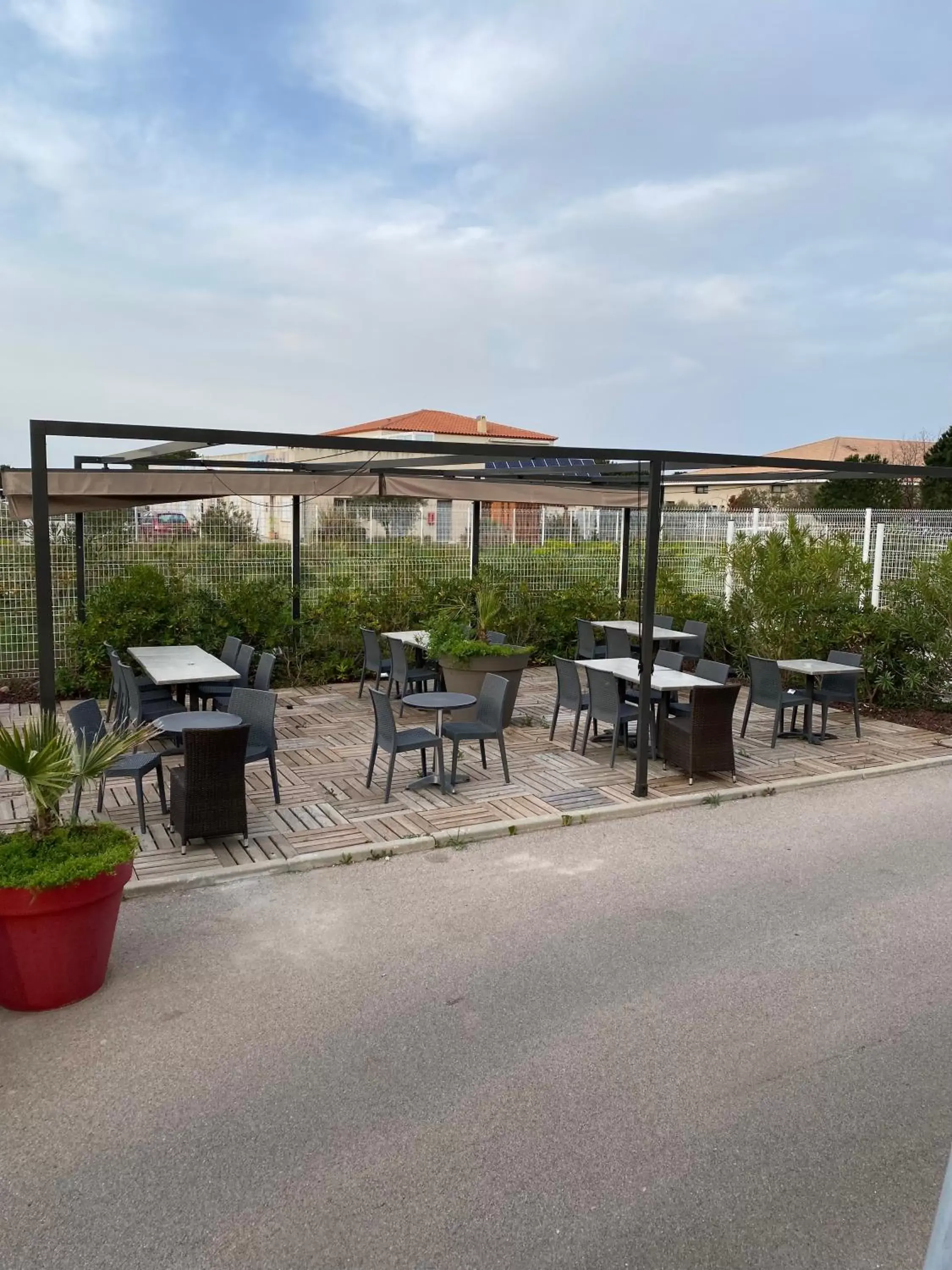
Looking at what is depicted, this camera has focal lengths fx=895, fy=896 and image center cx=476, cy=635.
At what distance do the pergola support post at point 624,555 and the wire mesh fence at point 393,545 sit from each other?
68 mm

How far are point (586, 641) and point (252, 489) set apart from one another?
401 centimetres

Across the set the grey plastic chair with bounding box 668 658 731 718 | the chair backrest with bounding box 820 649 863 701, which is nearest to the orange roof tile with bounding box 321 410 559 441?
the grey plastic chair with bounding box 668 658 731 718

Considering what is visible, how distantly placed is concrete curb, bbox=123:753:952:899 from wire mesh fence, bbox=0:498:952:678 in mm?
3885

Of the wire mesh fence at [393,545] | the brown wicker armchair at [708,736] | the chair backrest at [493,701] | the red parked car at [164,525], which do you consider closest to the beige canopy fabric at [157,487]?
the red parked car at [164,525]

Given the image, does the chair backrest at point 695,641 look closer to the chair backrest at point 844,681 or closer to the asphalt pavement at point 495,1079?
the chair backrest at point 844,681

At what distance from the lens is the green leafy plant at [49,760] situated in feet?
11.5

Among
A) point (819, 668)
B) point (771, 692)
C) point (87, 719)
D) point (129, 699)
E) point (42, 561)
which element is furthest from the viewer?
point (819, 668)

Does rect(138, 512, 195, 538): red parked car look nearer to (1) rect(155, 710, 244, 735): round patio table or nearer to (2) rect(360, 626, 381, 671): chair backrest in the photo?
(2) rect(360, 626, 381, 671): chair backrest

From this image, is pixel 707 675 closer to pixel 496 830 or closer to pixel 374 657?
pixel 496 830

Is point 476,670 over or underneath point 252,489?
underneath

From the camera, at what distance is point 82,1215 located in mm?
2436

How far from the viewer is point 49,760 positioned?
352 centimetres

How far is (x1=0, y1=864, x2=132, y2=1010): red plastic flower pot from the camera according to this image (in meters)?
3.40

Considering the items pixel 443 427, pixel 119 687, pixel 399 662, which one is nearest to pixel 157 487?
pixel 119 687
